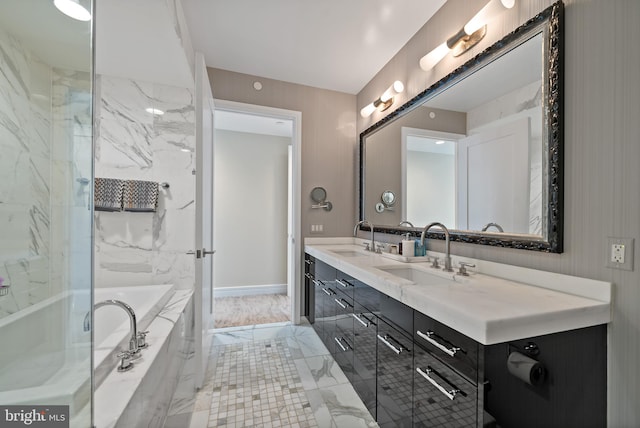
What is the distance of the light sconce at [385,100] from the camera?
2277 mm

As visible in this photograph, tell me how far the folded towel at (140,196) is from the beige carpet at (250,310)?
1.44 m

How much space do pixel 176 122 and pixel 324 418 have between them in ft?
8.43

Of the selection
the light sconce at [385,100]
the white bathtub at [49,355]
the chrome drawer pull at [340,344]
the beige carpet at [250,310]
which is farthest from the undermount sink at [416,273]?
the beige carpet at [250,310]

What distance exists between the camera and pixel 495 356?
90 centimetres

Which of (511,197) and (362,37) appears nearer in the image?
(511,197)

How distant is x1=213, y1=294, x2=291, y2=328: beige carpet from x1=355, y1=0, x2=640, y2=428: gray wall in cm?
261

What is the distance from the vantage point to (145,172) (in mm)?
2365

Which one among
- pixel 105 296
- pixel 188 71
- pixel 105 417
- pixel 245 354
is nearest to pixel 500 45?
pixel 188 71

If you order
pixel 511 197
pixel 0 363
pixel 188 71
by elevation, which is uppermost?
pixel 188 71

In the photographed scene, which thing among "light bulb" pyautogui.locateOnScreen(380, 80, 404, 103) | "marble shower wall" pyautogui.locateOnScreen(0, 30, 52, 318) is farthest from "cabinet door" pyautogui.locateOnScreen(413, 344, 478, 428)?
"light bulb" pyautogui.locateOnScreen(380, 80, 404, 103)

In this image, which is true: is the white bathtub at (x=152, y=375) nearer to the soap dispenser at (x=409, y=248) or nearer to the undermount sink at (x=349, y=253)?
the undermount sink at (x=349, y=253)

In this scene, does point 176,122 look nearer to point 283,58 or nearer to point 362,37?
point 283,58

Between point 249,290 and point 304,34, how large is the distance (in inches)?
129

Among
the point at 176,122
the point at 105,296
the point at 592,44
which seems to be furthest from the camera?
the point at 176,122
